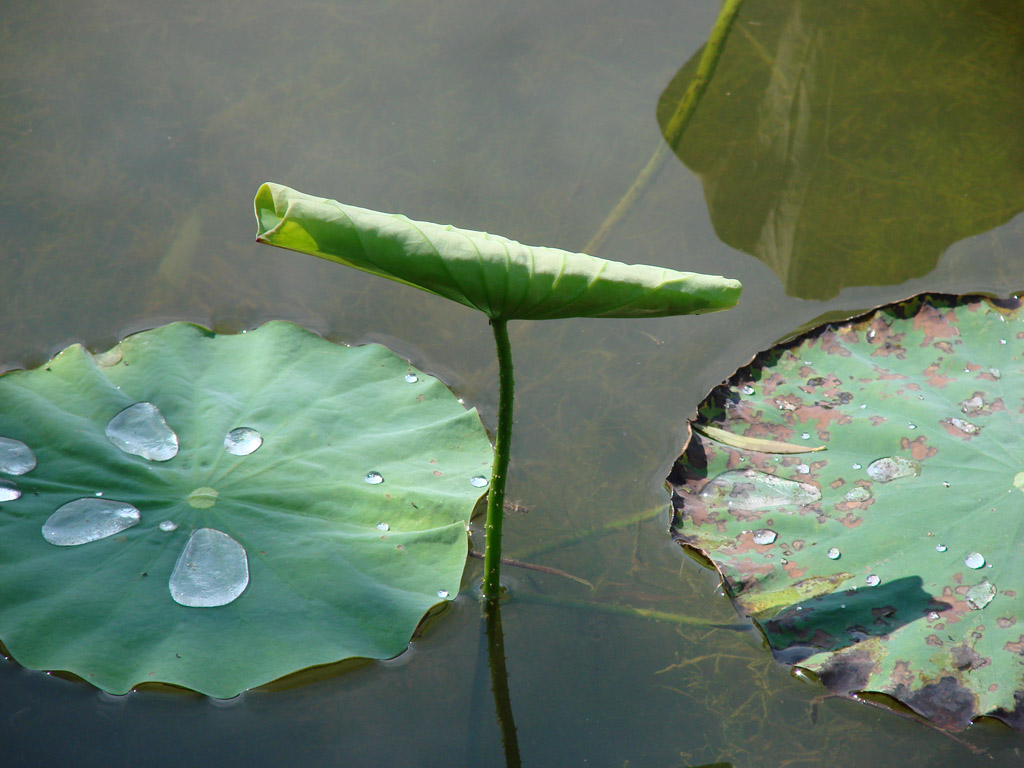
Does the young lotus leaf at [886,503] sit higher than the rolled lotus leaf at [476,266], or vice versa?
the rolled lotus leaf at [476,266]

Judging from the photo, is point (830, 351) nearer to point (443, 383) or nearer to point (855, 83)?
point (443, 383)

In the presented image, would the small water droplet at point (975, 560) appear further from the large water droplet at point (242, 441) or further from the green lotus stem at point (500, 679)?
the large water droplet at point (242, 441)

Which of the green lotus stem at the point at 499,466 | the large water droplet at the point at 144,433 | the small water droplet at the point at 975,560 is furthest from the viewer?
the large water droplet at the point at 144,433

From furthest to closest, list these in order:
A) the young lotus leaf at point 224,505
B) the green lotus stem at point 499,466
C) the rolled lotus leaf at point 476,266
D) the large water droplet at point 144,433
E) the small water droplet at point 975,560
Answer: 1. the large water droplet at point 144,433
2. the small water droplet at point 975,560
3. the young lotus leaf at point 224,505
4. the green lotus stem at point 499,466
5. the rolled lotus leaf at point 476,266

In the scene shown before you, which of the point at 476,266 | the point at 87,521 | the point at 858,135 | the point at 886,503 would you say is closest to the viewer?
the point at 476,266

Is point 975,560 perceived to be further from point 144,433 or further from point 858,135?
point 144,433

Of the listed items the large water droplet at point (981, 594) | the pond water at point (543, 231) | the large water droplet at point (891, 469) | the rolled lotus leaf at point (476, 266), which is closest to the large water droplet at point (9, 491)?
the pond water at point (543, 231)

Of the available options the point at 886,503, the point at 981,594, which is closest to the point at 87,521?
the point at 886,503

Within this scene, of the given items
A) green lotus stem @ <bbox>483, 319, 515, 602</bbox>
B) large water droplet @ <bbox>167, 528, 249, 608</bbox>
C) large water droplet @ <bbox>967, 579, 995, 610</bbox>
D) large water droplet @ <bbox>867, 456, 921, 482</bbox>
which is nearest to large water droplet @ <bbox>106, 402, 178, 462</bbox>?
large water droplet @ <bbox>167, 528, 249, 608</bbox>
